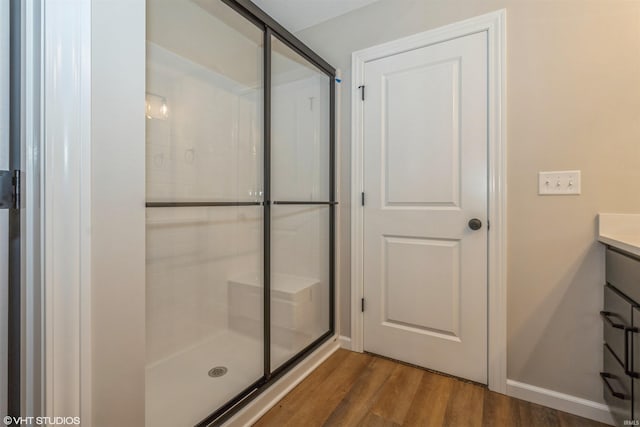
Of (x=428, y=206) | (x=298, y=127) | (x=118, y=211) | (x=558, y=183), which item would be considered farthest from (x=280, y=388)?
(x=558, y=183)

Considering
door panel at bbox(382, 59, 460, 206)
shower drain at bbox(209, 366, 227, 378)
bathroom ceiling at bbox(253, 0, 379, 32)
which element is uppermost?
bathroom ceiling at bbox(253, 0, 379, 32)

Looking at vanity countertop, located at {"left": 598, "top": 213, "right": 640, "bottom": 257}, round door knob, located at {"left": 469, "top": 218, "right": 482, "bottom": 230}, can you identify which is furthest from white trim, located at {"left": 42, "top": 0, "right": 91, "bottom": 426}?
vanity countertop, located at {"left": 598, "top": 213, "right": 640, "bottom": 257}

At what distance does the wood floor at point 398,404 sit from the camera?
1381 millimetres

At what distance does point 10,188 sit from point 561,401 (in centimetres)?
238

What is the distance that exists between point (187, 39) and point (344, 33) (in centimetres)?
115

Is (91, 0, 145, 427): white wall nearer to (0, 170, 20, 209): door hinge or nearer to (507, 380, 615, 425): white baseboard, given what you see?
(0, 170, 20, 209): door hinge

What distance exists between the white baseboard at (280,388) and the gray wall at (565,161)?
1082 mm

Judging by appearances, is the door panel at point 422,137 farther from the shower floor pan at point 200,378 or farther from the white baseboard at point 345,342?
the shower floor pan at point 200,378

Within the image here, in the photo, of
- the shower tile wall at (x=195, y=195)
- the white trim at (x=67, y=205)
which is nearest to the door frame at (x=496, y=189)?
the shower tile wall at (x=195, y=195)

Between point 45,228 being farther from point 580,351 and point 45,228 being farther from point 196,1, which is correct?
point 580,351

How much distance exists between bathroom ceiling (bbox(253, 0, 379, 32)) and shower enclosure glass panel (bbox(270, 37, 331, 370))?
1.59 feet

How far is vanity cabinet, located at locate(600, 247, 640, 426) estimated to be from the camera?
1.06 m

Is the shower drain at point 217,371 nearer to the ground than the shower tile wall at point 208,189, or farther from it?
nearer to the ground

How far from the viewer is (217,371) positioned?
1.44m
